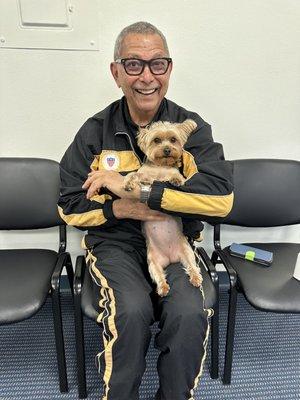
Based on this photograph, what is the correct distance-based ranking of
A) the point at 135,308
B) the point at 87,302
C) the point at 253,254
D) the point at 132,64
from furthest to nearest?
1. the point at 253,254
2. the point at 132,64
3. the point at 87,302
4. the point at 135,308

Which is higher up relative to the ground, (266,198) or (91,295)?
(266,198)

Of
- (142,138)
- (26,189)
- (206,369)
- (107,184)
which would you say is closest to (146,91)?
(142,138)

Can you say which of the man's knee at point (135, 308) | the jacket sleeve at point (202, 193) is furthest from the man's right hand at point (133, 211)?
the man's knee at point (135, 308)

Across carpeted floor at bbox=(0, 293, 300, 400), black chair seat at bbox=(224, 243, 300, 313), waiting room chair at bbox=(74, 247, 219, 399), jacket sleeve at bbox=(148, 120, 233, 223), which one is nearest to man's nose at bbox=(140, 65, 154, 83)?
jacket sleeve at bbox=(148, 120, 233, 223)

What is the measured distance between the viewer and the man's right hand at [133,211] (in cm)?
158

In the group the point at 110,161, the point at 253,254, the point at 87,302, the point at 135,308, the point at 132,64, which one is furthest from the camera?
the point at 253,254

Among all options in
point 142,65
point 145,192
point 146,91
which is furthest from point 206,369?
point 142,65

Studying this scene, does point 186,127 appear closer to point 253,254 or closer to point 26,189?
point 253,254

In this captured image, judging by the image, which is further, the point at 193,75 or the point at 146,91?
the point at 193,75

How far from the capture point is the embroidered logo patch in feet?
5.47

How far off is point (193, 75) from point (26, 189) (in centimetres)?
118

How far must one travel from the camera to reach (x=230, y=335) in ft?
5.51

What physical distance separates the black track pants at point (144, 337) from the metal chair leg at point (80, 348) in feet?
0.40

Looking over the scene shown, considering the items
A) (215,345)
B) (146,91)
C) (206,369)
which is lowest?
(206,369)
